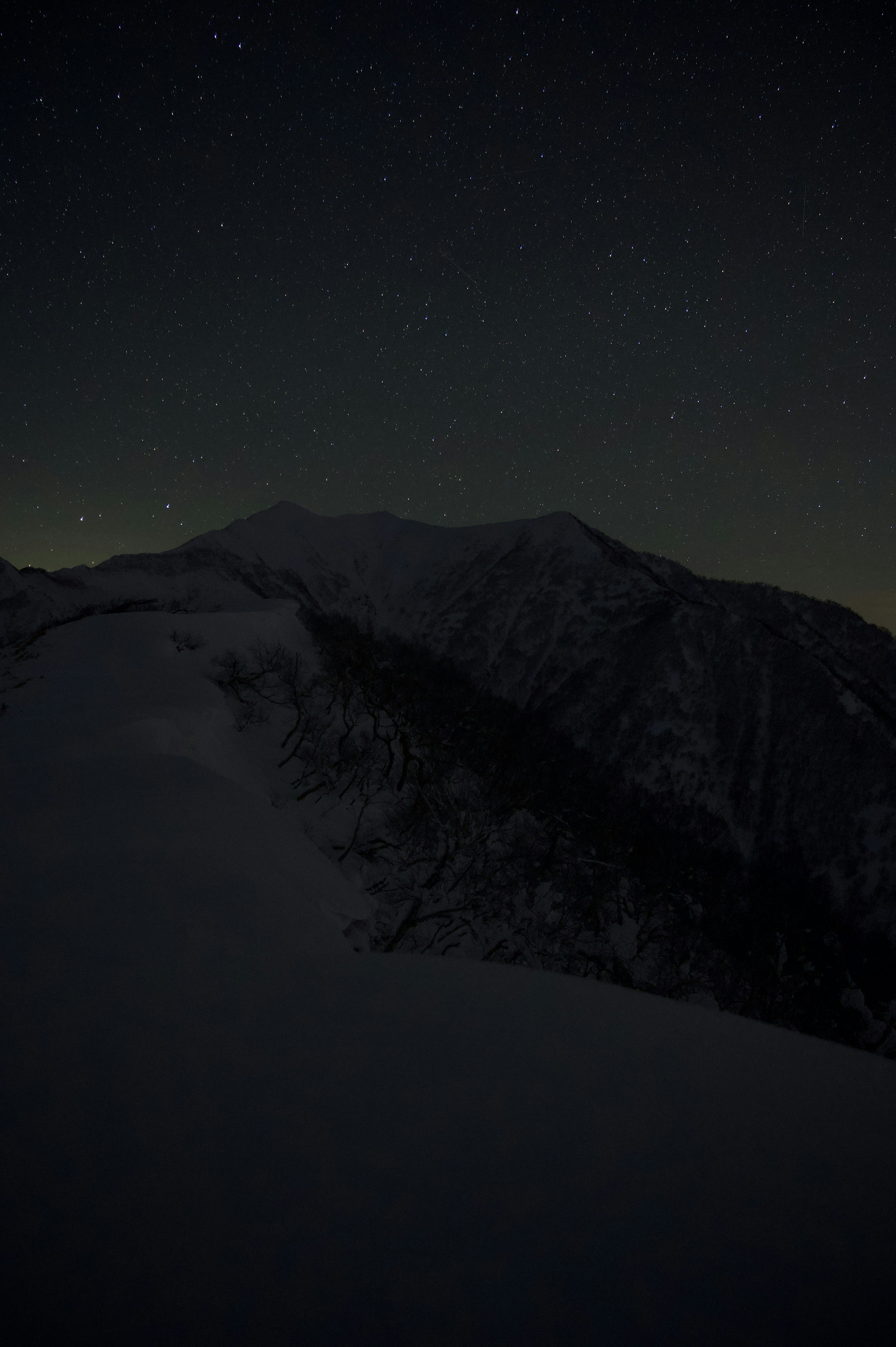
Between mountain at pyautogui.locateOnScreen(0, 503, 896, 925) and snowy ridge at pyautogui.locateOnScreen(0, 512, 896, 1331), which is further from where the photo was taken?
mountain at pyautogui.locateOnScreen(0, 503, 896, 925)

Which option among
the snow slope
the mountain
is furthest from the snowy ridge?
the mountain

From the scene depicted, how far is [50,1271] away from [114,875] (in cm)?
359

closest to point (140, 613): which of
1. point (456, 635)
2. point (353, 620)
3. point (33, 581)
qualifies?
point (33, 581)

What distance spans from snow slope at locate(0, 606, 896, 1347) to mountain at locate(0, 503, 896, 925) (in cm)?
3892

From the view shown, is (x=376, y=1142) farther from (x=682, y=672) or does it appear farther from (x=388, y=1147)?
(x=682, y=672)

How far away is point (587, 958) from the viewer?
23.3m

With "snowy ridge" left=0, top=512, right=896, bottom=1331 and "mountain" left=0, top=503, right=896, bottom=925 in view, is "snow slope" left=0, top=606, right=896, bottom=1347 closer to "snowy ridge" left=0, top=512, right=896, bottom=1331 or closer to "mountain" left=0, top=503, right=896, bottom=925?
"snowy ridge" left=0, top=512, right=896, bottom=1331

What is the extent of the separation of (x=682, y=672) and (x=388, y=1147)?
366 ft

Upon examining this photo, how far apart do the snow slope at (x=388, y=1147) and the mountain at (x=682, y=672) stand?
38.9 meters

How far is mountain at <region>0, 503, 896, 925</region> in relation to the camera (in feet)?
253

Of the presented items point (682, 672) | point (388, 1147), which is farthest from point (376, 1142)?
point (682, 672)

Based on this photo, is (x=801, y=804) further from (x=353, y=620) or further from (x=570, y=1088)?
(x=353, y=620)

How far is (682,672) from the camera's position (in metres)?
102

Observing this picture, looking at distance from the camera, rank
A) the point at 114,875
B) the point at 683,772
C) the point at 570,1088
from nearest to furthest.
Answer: the point at 570,1088 → the point at 114,875 → the point at 683,772
